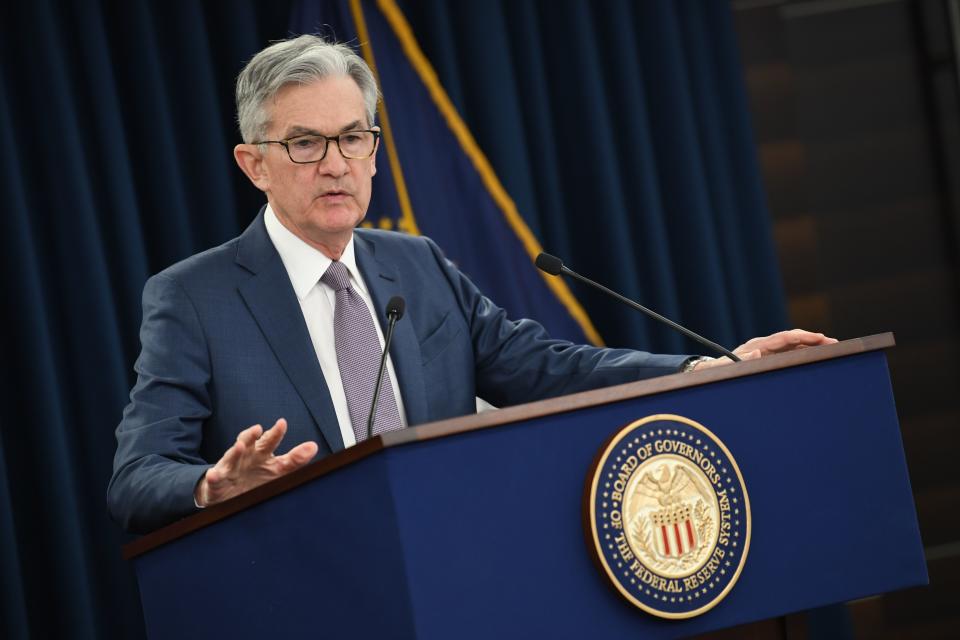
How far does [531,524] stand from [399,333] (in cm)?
90

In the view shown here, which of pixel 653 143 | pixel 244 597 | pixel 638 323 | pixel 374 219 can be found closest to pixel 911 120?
pixel 653 143

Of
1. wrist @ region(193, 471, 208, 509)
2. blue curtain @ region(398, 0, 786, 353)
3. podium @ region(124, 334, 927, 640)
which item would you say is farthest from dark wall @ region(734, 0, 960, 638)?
wrist @ region(193, 471, 208, 509)

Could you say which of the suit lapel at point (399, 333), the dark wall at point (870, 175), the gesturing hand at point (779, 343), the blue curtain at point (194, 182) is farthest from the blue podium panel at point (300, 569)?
the dark wall at point (870, 175)

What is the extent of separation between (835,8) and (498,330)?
2656mm

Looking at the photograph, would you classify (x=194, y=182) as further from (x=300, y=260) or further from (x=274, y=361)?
(x=274, y=361)

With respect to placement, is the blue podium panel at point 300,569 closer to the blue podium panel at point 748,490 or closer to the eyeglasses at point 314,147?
the blue podium panel at point 748,490

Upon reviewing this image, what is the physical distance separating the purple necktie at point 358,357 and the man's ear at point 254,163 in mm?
250

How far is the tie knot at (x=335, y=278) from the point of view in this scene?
2533mm

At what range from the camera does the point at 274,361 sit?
94.2 inches

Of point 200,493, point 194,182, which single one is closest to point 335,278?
point 200,493

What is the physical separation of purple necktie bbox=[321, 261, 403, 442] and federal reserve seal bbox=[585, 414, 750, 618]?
0.77 m

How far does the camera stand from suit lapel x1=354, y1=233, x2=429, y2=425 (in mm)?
2473

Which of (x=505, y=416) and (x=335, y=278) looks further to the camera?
(x=335, y=278)

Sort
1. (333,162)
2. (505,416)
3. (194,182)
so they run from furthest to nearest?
(194,182), (333,162), (505,416)
